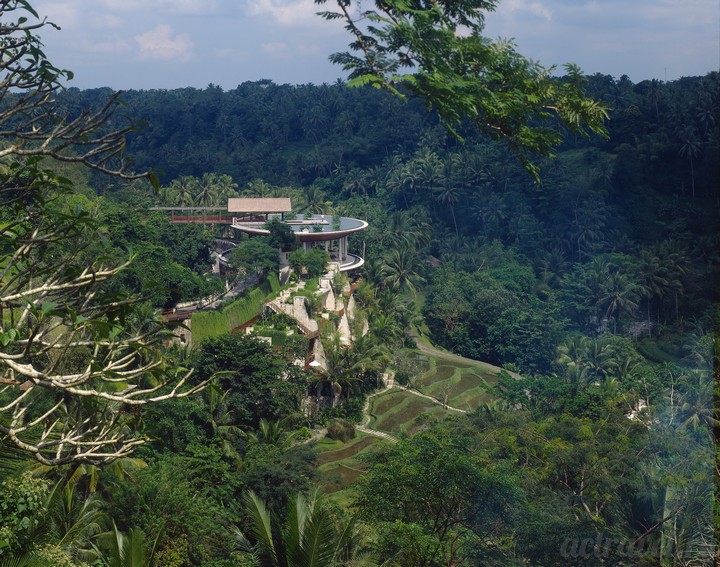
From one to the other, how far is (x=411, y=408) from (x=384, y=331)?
19.4ft

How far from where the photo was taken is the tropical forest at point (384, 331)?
5.49 metres

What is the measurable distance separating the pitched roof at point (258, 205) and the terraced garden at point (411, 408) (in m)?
13.7

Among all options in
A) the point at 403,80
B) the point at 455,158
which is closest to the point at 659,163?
the point at 455,158

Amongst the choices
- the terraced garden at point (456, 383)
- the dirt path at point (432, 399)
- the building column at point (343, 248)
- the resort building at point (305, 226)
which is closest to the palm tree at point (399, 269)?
the resort building at point (305, 226)

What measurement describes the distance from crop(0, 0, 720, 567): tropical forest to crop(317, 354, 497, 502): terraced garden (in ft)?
0.61

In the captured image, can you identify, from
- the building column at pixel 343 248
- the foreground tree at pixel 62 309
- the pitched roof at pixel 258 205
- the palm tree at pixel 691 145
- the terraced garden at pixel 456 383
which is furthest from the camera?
the palm tree at pixel 691 145

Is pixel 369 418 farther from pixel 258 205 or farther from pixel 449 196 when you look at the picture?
pixel 449 196

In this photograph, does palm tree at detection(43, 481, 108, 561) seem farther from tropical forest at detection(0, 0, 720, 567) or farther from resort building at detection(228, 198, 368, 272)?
resort building at detection(228, 198, 368, 272)

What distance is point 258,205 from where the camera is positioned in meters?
50.7

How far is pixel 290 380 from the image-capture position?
1206 inches

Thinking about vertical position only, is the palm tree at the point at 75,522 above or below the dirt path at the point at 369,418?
above

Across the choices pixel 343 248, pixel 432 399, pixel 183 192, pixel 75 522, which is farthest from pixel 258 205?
pixel 75 522

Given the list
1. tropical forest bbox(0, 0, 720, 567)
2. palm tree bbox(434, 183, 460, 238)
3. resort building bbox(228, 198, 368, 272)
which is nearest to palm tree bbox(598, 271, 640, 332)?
tropical forest bbox(0, 0, 720, 567)

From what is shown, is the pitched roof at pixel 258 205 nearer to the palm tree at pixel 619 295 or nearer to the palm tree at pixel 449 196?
the palm tree at pixel 449 196
